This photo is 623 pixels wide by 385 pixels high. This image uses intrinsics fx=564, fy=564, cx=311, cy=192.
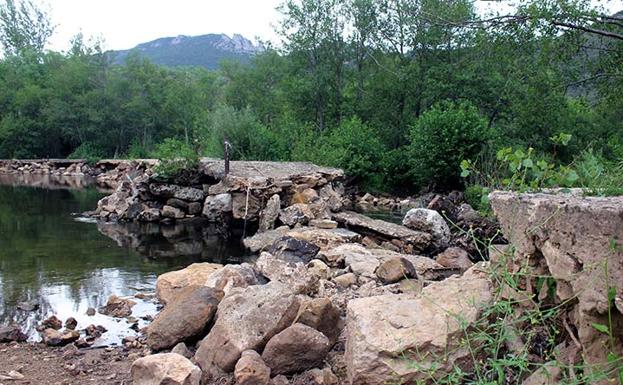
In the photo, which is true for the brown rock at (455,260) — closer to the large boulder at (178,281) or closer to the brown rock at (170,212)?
the large boulder at (178,281)

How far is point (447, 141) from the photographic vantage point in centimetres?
2141

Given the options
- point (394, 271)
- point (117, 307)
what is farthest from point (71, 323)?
point (394, 271)

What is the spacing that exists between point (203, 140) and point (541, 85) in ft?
60.7

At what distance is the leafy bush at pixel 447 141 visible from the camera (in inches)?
840

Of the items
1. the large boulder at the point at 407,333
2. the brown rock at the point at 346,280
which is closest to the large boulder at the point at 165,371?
the large boulder at the point at 407,333

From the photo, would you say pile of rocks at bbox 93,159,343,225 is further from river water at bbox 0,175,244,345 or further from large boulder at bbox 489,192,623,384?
large boulder at bbox 489,192,623,384

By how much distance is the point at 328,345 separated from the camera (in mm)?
4906

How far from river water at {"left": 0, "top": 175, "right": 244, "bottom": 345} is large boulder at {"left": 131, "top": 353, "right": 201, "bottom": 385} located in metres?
2.05

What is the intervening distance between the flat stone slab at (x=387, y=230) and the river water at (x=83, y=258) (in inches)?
105

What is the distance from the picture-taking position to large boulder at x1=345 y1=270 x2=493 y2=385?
3.76 meters

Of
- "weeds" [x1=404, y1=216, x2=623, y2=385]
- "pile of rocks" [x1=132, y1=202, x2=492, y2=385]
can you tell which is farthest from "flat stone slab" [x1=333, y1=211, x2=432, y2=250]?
"weeds" [x1=404, y1=216, x2=623, y2=385]

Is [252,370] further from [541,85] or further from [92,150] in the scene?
[92,150]

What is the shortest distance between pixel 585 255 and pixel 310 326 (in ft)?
9.74

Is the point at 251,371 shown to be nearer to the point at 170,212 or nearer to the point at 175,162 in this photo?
the point at 170,212
